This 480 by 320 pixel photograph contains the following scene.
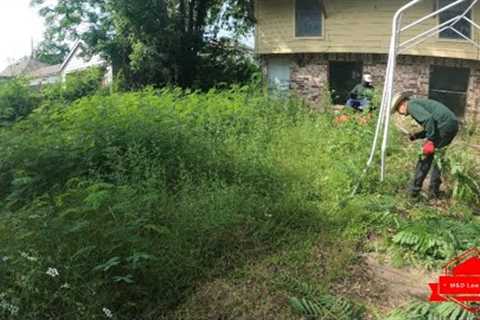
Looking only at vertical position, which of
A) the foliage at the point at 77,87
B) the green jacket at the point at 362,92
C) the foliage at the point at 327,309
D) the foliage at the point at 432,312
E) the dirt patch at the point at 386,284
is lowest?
the dirt patch at the point at 386,284

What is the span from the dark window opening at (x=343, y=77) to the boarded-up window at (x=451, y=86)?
2.40m

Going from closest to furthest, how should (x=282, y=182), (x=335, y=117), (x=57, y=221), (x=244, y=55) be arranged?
1. (x=57, y=221)
2. (x=282, y=182)
3. (x=335, y=117)
4. (x=244, y=55)

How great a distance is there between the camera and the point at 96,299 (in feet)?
10.6

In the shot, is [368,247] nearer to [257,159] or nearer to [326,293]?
[326,293]

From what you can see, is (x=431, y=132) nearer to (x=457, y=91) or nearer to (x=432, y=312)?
(x=432, y=312)

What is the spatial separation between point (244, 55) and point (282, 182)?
524 inches

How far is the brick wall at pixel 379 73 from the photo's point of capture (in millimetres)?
12289

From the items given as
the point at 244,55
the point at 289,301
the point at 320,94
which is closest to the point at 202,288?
the point at 289,301

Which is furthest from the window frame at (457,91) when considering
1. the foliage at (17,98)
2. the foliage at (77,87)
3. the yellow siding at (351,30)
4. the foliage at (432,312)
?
the foliage at (17,98)

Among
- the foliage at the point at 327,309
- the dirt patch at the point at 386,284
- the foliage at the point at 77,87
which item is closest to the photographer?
the foliage at the point at 327,309

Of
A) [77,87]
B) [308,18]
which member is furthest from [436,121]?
[77,87]

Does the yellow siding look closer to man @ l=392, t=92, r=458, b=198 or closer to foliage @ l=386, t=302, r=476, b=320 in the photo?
man @ l=392, t=92, r=458, b=198

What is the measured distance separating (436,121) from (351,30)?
928 cm

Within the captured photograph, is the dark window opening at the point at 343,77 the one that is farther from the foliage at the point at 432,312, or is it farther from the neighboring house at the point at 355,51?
the foliage at the point at 432,312
